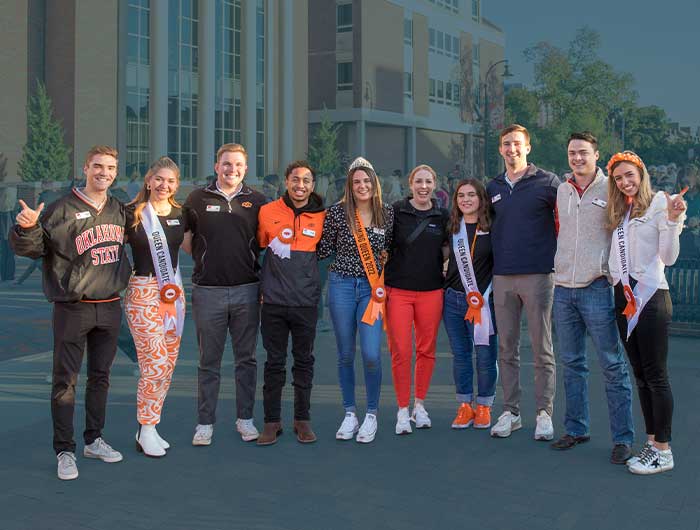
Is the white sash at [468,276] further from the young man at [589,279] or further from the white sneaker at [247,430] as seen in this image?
the white sneaker at [247,430]

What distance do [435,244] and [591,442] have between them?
1.70 metres

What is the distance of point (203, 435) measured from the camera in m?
5.74

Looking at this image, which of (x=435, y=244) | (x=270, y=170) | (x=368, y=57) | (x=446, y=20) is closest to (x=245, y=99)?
(x=270, y=170)

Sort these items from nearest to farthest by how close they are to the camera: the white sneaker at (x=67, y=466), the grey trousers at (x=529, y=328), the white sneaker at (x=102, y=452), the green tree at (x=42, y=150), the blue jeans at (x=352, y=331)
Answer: the white sneaker at (x=67, y=466) → the white sneaker at (x=102, y=452) → the grey trousers at (x=529, y=328) → the blue jeans at (x=352, y=331) → the green tree at (x=42, y=150)

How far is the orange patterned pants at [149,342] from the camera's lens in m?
5.51

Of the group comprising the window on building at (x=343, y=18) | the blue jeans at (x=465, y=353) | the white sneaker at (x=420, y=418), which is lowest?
the white sneaker at (x=420, y=418)

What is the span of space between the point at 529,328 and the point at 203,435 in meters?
2.32

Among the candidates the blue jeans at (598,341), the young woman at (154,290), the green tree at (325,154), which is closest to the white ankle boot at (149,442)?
the young woman at (154,290)

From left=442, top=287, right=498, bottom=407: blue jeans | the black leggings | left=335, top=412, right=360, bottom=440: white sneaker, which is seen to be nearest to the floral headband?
the black leggings

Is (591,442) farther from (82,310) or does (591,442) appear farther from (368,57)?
(368,57)

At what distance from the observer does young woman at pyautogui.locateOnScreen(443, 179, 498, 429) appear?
6.01m

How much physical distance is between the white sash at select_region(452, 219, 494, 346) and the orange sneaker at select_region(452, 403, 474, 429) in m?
0.51

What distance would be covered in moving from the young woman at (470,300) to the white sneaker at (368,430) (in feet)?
2.07

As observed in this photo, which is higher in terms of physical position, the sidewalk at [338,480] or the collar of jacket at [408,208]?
the collar of jacket at [408,208]
